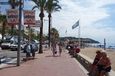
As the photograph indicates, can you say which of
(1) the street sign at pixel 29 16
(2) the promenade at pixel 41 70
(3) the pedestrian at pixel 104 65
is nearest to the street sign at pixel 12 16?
(1) the street sign at pixel 29 16

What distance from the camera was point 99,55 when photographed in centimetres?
1575

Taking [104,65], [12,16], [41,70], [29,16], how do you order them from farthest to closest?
[29,16] → [12,16] → [41,70] → [104,65]

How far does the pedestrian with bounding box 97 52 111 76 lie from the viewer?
1527 centimetres

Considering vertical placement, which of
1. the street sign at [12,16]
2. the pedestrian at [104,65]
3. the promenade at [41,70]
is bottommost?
the promenade at [41,70]

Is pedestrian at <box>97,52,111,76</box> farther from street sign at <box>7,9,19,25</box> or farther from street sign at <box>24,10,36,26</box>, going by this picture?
street sign at <box>24,10,36,26</box>

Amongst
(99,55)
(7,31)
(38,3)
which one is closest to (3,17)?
(7,31)

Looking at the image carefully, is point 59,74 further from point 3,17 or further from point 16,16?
point 3,17

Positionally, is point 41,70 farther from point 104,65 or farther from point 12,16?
point 104,65

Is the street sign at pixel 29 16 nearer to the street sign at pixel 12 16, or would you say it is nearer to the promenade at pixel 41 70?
the street sign at pixel 12 16

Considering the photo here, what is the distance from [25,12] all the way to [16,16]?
1.78 m

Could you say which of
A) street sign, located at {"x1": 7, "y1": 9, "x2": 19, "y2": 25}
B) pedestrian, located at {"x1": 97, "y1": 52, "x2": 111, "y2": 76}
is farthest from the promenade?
pedestrian, located at {"x1": 97, "y1": 52, "x2": 111, "y2": 76}

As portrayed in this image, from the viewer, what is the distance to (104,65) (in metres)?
15.3

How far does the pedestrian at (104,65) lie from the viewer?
50.1 feet

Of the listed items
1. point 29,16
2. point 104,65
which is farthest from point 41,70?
point 104,65
